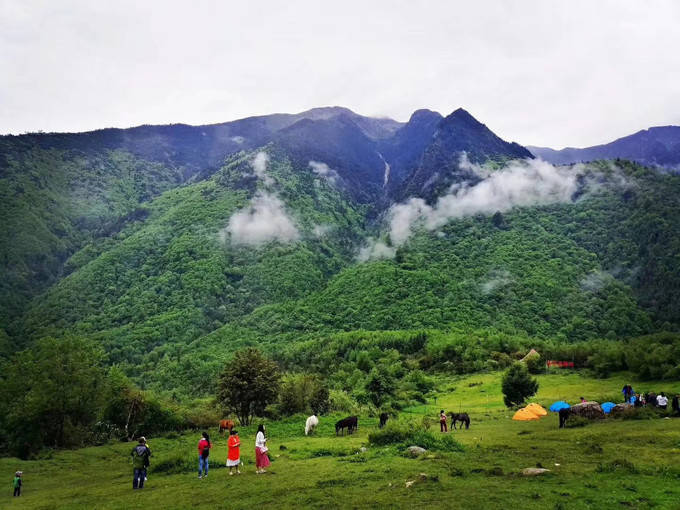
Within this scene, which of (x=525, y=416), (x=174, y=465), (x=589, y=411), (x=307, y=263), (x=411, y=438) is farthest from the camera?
(x=307, y=263)

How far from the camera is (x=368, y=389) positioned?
5453 centimetres

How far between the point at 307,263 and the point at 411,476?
139659 millimetres

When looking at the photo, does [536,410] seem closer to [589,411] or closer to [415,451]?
[589,411]

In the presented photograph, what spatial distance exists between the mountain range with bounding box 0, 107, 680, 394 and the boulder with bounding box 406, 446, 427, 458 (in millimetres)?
77800

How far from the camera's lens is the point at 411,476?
59.0ft

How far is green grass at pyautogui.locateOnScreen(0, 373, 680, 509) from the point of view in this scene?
15133mm

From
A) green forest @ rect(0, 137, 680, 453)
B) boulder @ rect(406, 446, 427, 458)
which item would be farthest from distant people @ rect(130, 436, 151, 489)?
green forest @ rect(0, 137, 680, 453)

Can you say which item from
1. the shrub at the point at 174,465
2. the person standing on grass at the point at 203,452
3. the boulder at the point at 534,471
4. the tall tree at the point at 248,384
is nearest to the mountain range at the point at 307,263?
the tall tree at the point at 248,384

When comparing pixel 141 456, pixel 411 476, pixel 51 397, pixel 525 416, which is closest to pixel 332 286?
pixel 51 397

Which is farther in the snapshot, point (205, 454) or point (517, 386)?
point (517, 386)

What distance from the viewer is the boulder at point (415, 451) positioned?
22.0 m

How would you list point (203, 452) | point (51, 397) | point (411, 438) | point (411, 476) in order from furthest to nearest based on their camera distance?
point (51, 397) < point (411, 438) < point (203, 452) < point (411, 476)

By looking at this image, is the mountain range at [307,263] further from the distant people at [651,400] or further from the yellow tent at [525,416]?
the distant people at [651,400]

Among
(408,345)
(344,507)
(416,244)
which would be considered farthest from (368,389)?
(416,244)
